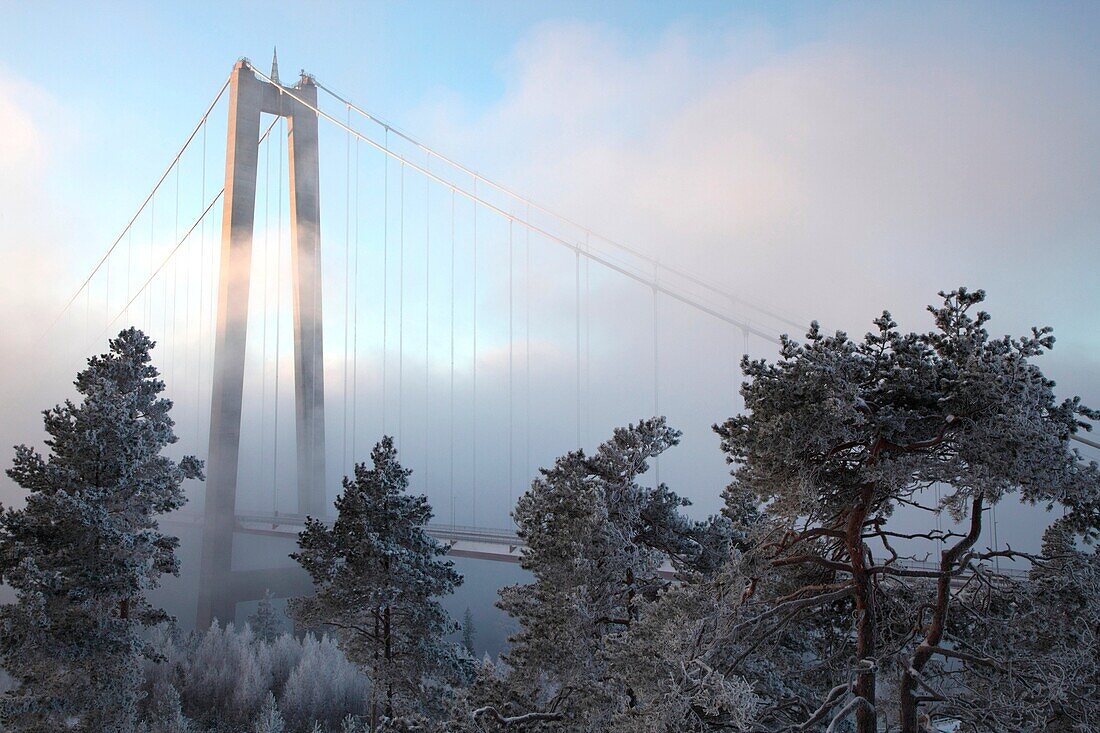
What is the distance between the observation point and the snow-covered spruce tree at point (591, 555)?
6.80 m

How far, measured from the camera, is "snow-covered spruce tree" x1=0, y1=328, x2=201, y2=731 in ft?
30.1

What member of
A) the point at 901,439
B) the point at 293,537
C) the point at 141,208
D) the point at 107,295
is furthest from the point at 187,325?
the point at 901,439

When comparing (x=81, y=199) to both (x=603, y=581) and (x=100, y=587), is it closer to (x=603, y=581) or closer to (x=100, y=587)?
(x=100, y=587)

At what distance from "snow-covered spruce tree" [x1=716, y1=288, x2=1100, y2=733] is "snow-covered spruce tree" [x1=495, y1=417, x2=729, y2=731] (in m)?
1.98

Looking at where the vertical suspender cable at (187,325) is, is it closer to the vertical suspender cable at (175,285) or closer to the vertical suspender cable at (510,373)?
the vertical suspender cable at (175,285)

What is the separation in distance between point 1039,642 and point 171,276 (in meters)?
36.3

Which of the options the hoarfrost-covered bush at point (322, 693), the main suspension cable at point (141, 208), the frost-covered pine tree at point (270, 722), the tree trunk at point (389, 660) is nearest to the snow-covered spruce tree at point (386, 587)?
the tree trunk at point (389, 660)

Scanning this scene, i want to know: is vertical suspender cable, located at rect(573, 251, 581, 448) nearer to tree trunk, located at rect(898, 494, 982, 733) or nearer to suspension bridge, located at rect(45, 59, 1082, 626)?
suspension bridge, located at rect(45, 59, 1082, 626)

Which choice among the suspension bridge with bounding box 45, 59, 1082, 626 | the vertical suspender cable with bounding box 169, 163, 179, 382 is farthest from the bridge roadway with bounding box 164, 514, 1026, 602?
the vertical suspender cable with bounding box 169, 163, 179, 382

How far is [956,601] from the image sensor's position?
5.60 meters

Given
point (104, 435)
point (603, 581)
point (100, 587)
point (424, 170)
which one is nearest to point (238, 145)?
point (424, 170)

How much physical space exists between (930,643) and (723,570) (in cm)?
128

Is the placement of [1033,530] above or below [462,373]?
below

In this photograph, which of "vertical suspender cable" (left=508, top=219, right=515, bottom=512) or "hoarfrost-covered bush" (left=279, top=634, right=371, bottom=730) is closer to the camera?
"hoarfrost-covered bush" (left=279, top=634, right=371, bottom=730)
